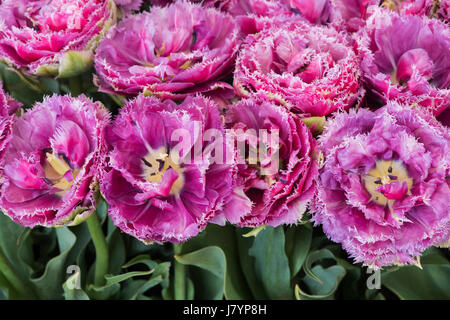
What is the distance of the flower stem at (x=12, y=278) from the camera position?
591 mm

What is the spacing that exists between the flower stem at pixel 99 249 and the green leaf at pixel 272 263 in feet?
0.59

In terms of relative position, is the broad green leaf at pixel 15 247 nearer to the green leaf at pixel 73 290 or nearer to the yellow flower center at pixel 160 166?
the green leaf at pixel 73 290

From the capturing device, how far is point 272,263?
60cm

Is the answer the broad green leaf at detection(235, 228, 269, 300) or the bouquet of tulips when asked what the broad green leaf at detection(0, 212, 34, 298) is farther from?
the broad green leaf at detection(235, 228, 269, 300)

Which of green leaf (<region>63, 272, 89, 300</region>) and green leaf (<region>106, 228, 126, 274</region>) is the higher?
green leaf (<region>63, 272, 89, 300</region>)

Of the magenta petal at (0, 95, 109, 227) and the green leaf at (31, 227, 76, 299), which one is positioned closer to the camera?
the magenta petal at (0, 95, 109, 227)

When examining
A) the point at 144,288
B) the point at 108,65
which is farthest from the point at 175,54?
the point at 144,288

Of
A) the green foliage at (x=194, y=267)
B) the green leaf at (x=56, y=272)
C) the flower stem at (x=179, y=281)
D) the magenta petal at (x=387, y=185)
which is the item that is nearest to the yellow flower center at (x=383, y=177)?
the magenta petal at (x=387, y=185)

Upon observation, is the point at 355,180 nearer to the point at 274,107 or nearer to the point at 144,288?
the point at 274,107

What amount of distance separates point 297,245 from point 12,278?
0.35 m

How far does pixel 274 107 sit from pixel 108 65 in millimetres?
175

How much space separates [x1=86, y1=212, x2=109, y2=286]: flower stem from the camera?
54 cm

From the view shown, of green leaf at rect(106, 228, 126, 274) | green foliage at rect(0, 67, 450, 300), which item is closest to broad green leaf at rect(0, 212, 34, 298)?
green foliage at rect(0, 67, 450, 300)

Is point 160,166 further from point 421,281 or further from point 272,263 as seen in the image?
point 421,281
